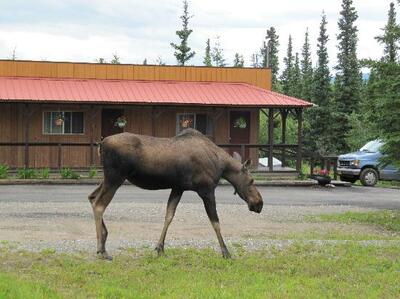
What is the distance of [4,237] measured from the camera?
10.9 meters

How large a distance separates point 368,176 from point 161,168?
20324 millimetres

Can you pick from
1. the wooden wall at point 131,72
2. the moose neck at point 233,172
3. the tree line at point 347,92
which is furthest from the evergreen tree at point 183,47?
the moose neck at point 233,172

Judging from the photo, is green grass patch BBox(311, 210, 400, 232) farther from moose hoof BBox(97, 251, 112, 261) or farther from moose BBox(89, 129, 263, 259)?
moose hoof BBox(97, 251, 112, 261)

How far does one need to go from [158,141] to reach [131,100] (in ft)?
57.9

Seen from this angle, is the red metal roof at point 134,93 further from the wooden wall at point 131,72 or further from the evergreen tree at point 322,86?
the evergreen tree at point 322,86

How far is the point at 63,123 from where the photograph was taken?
28500mm

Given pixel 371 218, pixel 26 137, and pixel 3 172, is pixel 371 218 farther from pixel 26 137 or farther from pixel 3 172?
pixel 26 137

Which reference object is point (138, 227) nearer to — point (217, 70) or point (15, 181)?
point (15, 181)

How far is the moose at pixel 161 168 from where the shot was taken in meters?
9.02

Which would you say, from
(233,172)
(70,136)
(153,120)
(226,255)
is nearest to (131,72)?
(70,136)

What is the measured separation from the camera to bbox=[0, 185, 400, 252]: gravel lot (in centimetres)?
1095

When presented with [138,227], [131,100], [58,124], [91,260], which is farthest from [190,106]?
[91,260]

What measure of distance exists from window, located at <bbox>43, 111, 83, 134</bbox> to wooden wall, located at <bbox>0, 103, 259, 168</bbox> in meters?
0.20

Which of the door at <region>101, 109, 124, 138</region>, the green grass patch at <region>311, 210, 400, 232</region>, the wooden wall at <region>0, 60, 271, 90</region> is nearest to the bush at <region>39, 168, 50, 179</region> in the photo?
the door at <region>101, 109, 124, 138</region>
